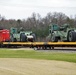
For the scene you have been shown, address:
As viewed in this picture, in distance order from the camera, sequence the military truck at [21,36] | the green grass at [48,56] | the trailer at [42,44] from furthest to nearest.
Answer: the military truck at [21,36]
the trailer at [42,44]
the green grass at [48,56]

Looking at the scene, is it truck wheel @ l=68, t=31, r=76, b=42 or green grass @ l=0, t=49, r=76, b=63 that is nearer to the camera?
green grass @ l=0, t=49, r=76, b=63

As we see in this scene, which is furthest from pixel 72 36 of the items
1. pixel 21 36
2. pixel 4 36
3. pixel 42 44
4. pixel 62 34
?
pixel 4 36

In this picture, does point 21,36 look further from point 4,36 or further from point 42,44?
point 42,44

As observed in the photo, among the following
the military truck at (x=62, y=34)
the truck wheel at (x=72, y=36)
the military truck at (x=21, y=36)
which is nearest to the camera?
the truck wheel at (x=72, y=36)

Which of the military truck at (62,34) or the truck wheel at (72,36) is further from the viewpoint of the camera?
the military truck at (62,34)

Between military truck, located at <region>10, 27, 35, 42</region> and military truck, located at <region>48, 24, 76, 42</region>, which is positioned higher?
military truck, located at <region>48, 24, 76, 42</region>

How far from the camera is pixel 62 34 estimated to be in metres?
43.3

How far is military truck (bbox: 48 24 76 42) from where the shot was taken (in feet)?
135

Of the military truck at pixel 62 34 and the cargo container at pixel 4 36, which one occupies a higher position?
the military truck at pixel 62 34

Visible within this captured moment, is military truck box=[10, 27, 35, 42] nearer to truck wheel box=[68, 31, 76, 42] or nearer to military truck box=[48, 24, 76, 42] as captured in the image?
military truck box=[48, 24, 76, 42]

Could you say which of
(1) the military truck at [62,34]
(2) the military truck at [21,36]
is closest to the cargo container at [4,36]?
(2) the military truck at [21,36]

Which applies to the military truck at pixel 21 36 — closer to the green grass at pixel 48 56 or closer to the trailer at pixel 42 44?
the trailer at pixel 42 44

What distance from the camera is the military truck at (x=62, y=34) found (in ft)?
135

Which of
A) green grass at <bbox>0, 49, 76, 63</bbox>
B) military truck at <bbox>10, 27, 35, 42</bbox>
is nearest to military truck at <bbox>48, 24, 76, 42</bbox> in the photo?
green grass at <bbox>0, 49, 76, 63</bbox>
